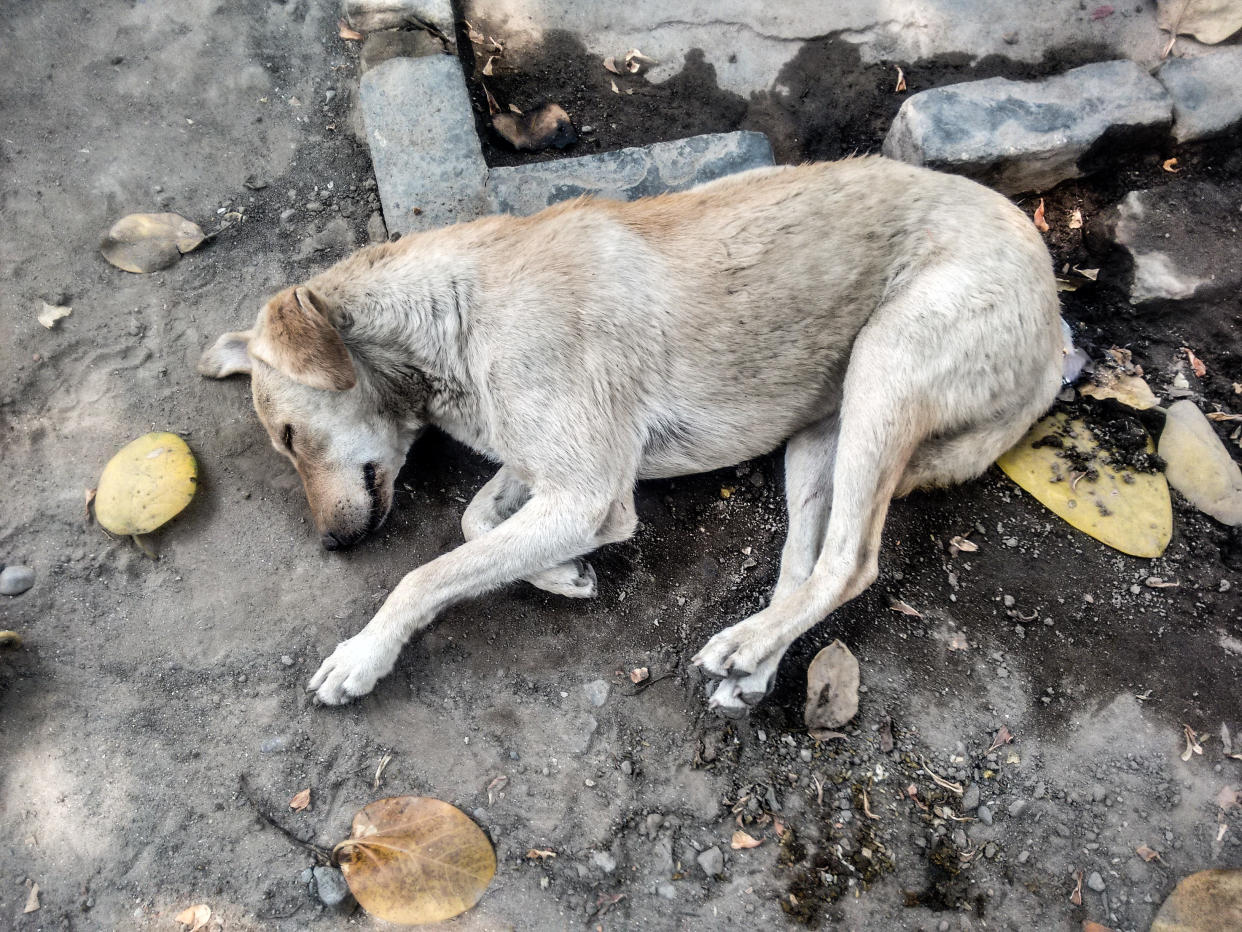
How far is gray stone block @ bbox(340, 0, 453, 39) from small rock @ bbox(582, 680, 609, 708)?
3.62 m

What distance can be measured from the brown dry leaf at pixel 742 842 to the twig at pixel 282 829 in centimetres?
142

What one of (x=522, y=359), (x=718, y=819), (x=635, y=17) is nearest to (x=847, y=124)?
(x=635, y=17)

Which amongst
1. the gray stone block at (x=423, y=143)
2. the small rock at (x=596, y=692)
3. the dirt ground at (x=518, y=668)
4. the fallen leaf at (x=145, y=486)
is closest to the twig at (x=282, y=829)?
the dirt ground at (x=518, y=668)

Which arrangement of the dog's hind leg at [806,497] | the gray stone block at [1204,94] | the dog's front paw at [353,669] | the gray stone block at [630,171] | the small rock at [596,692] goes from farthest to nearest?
the gray stone block at [1204,94] < the gray stone block at [630,171] < the dog's hind leg at [806,497] < the small rock at [596,692] < the dog's front paw at [353,669]

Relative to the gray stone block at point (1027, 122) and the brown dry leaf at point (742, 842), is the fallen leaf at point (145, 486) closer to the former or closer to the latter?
the brown dry leaf at point (742, 842)

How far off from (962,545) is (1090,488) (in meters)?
0.64

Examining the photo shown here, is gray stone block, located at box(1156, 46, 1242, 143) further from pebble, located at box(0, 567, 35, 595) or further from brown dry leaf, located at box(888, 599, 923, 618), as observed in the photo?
pebble, located at box(0, 567, 35, 595)

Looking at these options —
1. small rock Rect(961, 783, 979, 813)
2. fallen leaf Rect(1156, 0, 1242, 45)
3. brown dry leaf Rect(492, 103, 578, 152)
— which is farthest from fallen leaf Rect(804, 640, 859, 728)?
fallen leaf Rect(1156, 0, 1242, 45)

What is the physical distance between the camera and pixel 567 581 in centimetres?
355

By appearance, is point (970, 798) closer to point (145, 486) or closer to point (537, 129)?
point (145, 486)

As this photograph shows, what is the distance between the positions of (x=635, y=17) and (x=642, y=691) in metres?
3.87

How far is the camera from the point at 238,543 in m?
3.70

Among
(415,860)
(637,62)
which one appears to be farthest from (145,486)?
(637,62)

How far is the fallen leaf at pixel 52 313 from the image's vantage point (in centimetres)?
407
